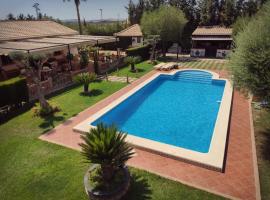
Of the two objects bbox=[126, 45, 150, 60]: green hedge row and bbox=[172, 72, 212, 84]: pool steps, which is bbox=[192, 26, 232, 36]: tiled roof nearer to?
bbox=[126, 45, 150, 60]: green hedge row

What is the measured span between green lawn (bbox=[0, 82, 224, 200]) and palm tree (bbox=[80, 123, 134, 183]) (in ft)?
4.25

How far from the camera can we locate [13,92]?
51.4 feet

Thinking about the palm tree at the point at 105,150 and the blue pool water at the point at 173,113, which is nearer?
the palm tree at the point at 105,150

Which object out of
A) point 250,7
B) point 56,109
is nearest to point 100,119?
point 56,109

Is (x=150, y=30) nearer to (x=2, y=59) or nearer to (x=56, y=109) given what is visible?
(x=2, y=59)

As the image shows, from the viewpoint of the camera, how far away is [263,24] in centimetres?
927

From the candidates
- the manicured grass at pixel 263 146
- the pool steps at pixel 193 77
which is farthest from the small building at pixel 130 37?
the manicured grass at pixel 263 146

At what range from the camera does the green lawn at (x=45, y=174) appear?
8.21 metres

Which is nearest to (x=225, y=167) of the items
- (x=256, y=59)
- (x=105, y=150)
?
(x=256, y=59)

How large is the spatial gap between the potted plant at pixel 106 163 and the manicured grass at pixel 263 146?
518 cm

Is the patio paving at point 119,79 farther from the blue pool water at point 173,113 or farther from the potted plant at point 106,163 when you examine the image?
the potted plant at point 106,163

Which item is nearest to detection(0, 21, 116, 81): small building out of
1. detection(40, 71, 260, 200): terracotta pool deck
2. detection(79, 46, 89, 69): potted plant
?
detection(79, 46, 89, 69): potted plant

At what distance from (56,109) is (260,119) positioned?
1372 centimetres

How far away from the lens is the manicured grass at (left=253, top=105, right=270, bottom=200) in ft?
27.3
